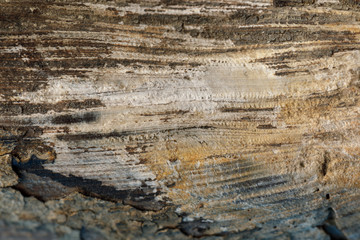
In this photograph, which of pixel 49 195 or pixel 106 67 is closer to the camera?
pixel 49 195

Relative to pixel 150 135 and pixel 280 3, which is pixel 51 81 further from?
pixel 280 3

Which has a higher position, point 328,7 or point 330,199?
point 328,7

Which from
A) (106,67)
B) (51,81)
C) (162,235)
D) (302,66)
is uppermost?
(302,66)

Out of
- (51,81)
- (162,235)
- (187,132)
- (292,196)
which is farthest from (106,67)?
(292,196)

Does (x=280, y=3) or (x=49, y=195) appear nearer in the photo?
(x=49, y=195)

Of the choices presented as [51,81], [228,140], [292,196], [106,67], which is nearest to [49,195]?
[51,81]

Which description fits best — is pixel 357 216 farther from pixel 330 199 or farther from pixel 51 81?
pixel 51 81
